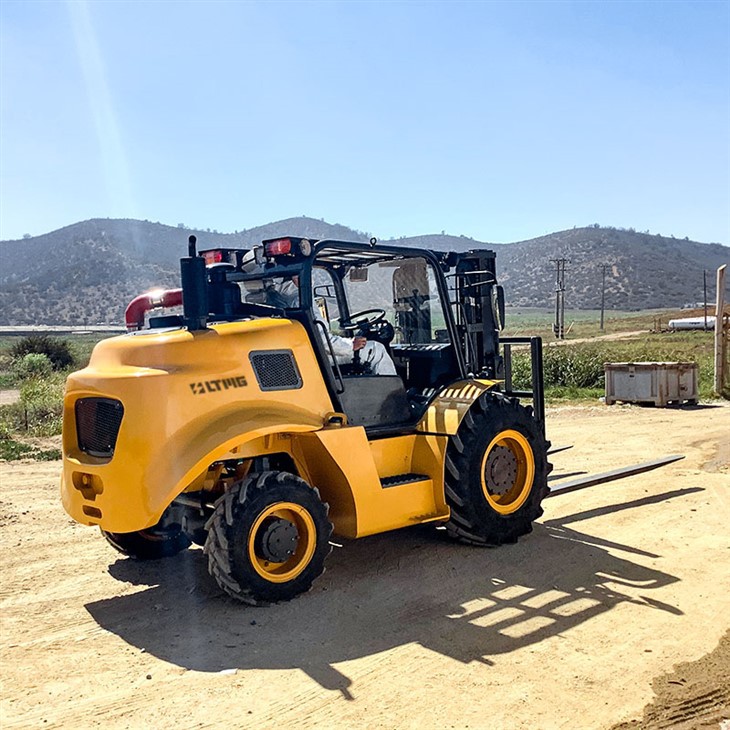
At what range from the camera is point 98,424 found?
6.00 m

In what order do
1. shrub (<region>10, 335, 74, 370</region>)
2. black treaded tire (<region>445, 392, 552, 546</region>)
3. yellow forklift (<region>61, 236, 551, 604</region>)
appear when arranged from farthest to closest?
shrub (<region>10, 335, 74, 370</region>) → black treaded tire (<region>445, 392, 552, 546</region>) → yellow forklift (<region>61, 236, 551, 604</region>)

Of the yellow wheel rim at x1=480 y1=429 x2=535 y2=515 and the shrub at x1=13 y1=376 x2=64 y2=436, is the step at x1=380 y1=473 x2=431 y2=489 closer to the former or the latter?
the yellow wheel rim at x1=480 y1=429 x2=535 y2=515

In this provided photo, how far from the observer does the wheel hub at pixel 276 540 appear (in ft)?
19.5

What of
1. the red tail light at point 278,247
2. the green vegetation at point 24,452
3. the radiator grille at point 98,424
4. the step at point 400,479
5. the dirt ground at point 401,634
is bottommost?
the dirt ground at point 401,634

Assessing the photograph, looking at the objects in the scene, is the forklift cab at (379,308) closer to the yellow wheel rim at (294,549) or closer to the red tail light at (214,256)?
the red tail light at (214,256)

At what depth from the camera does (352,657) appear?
203 inches

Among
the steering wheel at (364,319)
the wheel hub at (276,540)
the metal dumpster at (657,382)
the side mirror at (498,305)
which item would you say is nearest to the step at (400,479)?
the wheel hub at (276,540)

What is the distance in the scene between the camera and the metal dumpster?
57.5 ft

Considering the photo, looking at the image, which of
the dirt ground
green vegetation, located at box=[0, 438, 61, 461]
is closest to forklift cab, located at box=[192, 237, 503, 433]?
the dirt ground

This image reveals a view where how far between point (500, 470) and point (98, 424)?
350 cm

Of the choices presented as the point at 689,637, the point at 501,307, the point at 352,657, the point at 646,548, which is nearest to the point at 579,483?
the point at 646,548

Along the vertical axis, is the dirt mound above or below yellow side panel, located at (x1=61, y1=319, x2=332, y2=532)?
below

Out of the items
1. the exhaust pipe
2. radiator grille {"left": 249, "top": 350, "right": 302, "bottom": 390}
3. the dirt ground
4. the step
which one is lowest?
the dirt ground

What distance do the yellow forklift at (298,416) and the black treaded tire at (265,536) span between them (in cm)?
1
